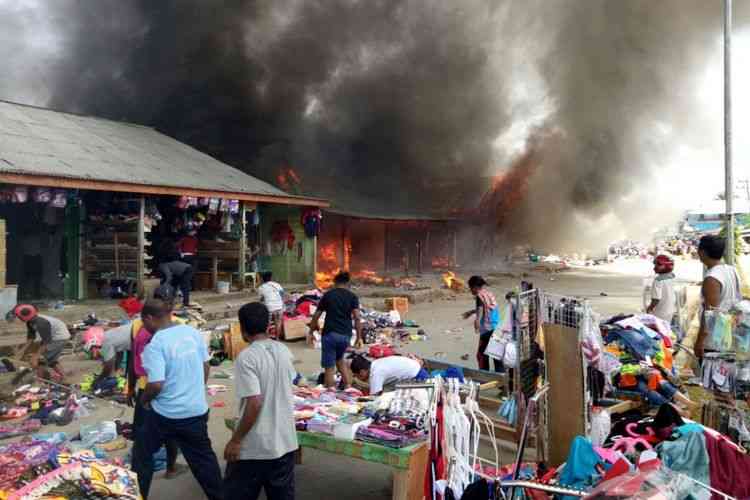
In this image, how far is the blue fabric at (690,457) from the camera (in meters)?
3.11

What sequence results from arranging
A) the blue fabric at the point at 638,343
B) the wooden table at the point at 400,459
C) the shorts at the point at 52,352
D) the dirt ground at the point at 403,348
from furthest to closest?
the shorts at the point at 52,352 → the blue fabric at the point at 638,343 → the dirt ground at the point at 403,348 → the wooden table at the point at 400,459

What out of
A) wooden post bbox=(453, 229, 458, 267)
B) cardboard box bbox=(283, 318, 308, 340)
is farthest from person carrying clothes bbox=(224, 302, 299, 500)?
wooden post bbox=(453, 229, 458, 267)

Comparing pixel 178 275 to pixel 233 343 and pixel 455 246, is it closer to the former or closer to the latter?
pixel 233 343

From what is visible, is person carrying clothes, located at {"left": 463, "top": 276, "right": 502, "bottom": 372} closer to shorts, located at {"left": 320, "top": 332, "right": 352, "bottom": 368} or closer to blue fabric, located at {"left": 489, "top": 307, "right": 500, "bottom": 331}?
blue fabric, located at {"left": 489, "top": 307, "right": 500, "bottom": 331}

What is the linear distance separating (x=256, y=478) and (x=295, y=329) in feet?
25.5

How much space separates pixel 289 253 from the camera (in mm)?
17781

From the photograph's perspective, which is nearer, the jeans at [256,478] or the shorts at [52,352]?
the jeans at [256,478]

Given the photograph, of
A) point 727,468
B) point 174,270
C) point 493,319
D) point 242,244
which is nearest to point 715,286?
point 727,468

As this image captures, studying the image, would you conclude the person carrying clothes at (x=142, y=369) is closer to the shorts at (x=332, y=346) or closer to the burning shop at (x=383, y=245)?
the shorts at (x=332, y=346)

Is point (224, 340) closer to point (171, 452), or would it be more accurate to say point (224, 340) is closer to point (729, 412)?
point (171, 452)

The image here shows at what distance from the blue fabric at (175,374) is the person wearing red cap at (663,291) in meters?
6.46

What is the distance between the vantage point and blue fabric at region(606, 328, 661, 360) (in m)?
5.93

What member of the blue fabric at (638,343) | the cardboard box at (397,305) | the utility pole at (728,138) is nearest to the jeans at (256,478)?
the blue fabric at (638,343)

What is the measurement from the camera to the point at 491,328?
7.44 meters
